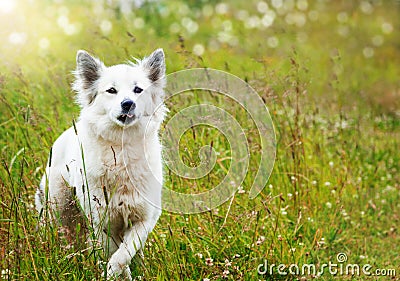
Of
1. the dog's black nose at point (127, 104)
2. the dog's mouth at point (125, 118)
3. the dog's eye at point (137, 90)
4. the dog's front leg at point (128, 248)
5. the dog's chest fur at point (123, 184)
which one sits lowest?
the dog's front leg at point (128, 248)

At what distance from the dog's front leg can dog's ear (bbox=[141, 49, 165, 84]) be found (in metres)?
0.95

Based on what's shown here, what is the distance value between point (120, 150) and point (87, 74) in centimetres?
55

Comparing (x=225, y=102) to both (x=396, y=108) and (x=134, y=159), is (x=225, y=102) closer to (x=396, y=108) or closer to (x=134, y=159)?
(x=134, y=159)

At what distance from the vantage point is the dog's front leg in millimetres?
3285

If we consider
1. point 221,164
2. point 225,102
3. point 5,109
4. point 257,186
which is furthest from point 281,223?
point 5,109

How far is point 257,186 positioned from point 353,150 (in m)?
1.55

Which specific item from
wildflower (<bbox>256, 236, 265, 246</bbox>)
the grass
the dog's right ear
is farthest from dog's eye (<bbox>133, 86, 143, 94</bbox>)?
wildflower (<bbox>256, 236, 265, 246</bbox>)

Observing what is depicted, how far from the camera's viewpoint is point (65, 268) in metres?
3.03

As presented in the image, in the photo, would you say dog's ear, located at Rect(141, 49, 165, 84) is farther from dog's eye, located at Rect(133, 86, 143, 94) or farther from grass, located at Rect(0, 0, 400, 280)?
grass, located at Rect(0, 0, 400, 280)

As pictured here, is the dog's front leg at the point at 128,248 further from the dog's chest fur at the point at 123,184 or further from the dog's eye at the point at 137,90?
the dog's eye at the point at 137,90

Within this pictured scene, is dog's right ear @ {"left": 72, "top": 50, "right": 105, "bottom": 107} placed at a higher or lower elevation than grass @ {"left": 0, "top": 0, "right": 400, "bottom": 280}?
higher

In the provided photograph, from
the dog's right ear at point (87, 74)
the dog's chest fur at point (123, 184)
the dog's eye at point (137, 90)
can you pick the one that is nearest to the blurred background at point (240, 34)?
the dog's right ear at point (87, 74)

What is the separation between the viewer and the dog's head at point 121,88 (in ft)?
11.3

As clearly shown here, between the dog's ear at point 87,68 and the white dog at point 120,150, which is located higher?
the dog's ear at point 87,68
